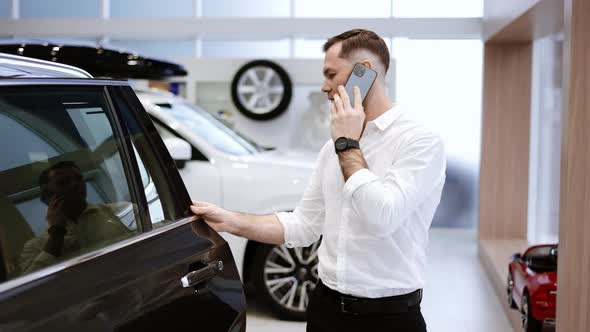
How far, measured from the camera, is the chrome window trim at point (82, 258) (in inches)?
62.2

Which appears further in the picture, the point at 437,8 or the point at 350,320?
the point at 437,8

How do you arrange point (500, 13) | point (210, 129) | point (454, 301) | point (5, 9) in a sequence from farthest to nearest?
point (5, 9) → point (500, 13) → point (454, 301) → point (210, 129)

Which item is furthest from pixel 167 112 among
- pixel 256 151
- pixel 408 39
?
pixel 408 39

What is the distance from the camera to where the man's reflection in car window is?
5.87 ft

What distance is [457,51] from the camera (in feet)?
38.8

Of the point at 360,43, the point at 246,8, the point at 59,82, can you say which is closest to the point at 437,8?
the point at 246,8

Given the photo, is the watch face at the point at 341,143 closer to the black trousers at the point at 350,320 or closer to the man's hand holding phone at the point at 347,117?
the man's hand holding phone at the point at 347,117

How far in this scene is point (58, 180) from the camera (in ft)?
6.40

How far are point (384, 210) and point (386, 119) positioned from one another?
35 centimetres

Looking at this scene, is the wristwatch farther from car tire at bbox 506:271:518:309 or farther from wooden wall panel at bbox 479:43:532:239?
wooden wall panel at bbox 479:43:532:239

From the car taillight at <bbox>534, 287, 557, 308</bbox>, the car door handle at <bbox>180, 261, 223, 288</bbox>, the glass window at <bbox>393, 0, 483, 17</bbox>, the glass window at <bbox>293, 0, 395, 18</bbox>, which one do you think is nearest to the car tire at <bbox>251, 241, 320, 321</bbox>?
the car taillight at <bbox>534, 287, 557, 308</bbox>

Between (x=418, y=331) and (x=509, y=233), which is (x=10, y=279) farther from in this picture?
(x=509, y=233)

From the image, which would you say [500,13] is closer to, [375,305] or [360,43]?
[360,43]

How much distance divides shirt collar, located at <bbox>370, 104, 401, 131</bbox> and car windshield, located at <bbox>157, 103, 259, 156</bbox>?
3.67m
